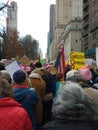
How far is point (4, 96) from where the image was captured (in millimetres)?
3816

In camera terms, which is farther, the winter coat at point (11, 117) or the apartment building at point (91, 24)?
the apartment building at point (91, 24)

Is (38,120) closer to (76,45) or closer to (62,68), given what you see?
(62,68)

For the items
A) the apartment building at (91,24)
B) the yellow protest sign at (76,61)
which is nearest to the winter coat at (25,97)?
the yellow protest sign at (76,61)

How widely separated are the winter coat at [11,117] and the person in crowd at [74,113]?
9.6 inches

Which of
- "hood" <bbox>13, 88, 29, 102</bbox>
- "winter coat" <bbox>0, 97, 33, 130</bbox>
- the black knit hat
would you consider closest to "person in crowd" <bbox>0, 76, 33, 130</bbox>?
"winter coat" <bbox>0, 97, 33, 130</bbox>

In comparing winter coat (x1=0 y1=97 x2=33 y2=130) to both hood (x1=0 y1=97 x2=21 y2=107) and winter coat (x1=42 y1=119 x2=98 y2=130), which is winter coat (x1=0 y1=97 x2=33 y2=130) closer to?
hood (x1=0 y1=97 x2=21 y2=107)

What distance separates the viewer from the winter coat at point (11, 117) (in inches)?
139

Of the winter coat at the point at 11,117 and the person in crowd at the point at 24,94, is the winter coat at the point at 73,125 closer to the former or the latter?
the winter coat at the point at 11,117

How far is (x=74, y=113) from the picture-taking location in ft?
11.9

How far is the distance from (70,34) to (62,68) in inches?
5580

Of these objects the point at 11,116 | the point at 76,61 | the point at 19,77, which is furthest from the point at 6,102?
the point at 76,61

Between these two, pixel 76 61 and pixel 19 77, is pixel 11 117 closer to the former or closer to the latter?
pixel 19 77

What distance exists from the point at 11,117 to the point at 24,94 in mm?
2418

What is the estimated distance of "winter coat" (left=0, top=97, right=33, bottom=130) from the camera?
3535 mm
